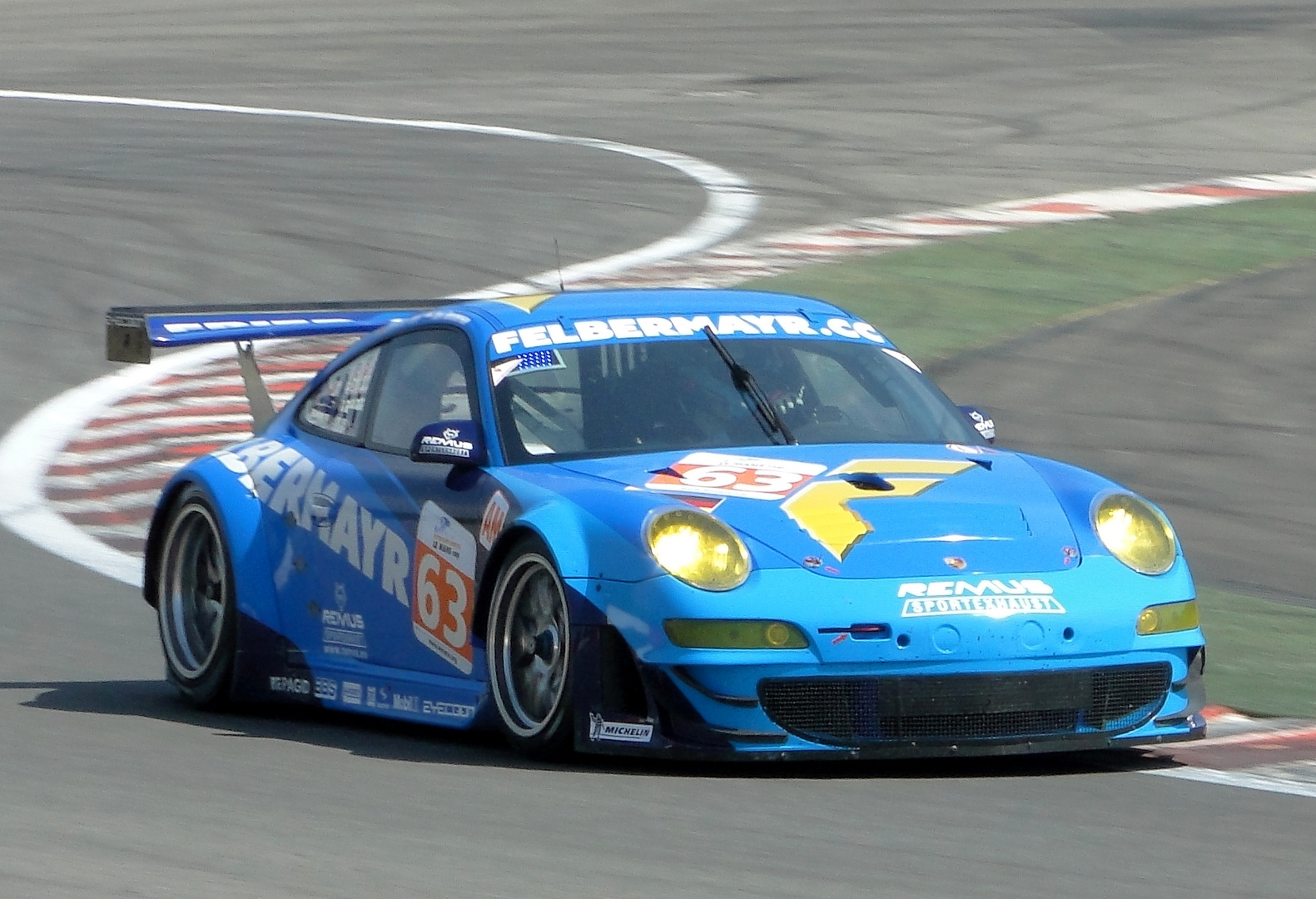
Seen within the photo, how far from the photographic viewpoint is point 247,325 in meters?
7.88

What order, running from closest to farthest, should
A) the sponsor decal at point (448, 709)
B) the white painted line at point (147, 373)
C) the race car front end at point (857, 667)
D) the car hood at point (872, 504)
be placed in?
the race car front end at point (857, 667) → the car hood at point (872, 504) → the sponsor decal at point (448, 709) → the white painted line at point (147, 373)

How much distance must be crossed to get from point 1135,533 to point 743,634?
1095mm

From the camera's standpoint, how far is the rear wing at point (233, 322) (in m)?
7.76

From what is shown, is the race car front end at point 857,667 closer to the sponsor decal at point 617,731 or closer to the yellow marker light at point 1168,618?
the sponsor decal at point 617,731

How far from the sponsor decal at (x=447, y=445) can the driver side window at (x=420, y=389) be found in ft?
1.25

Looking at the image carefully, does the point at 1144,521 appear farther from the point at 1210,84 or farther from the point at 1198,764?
the point at 1210,84

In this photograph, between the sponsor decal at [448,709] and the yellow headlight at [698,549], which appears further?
the sponsor decal at [448,709]

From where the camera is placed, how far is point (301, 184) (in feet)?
64.0

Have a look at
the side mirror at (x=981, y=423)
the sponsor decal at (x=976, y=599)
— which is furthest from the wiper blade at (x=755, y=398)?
the sponsor decal at (x=976, y=599)

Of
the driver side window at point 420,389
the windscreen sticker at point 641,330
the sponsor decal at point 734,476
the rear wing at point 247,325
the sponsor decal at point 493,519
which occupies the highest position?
the rear wing at point 247,325

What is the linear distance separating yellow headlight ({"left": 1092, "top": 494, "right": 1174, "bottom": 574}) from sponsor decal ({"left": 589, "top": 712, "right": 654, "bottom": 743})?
1209 mm

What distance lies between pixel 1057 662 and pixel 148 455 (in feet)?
21.9

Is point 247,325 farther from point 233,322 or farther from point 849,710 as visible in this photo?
point 849,710

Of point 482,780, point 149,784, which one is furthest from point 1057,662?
point 149,784
